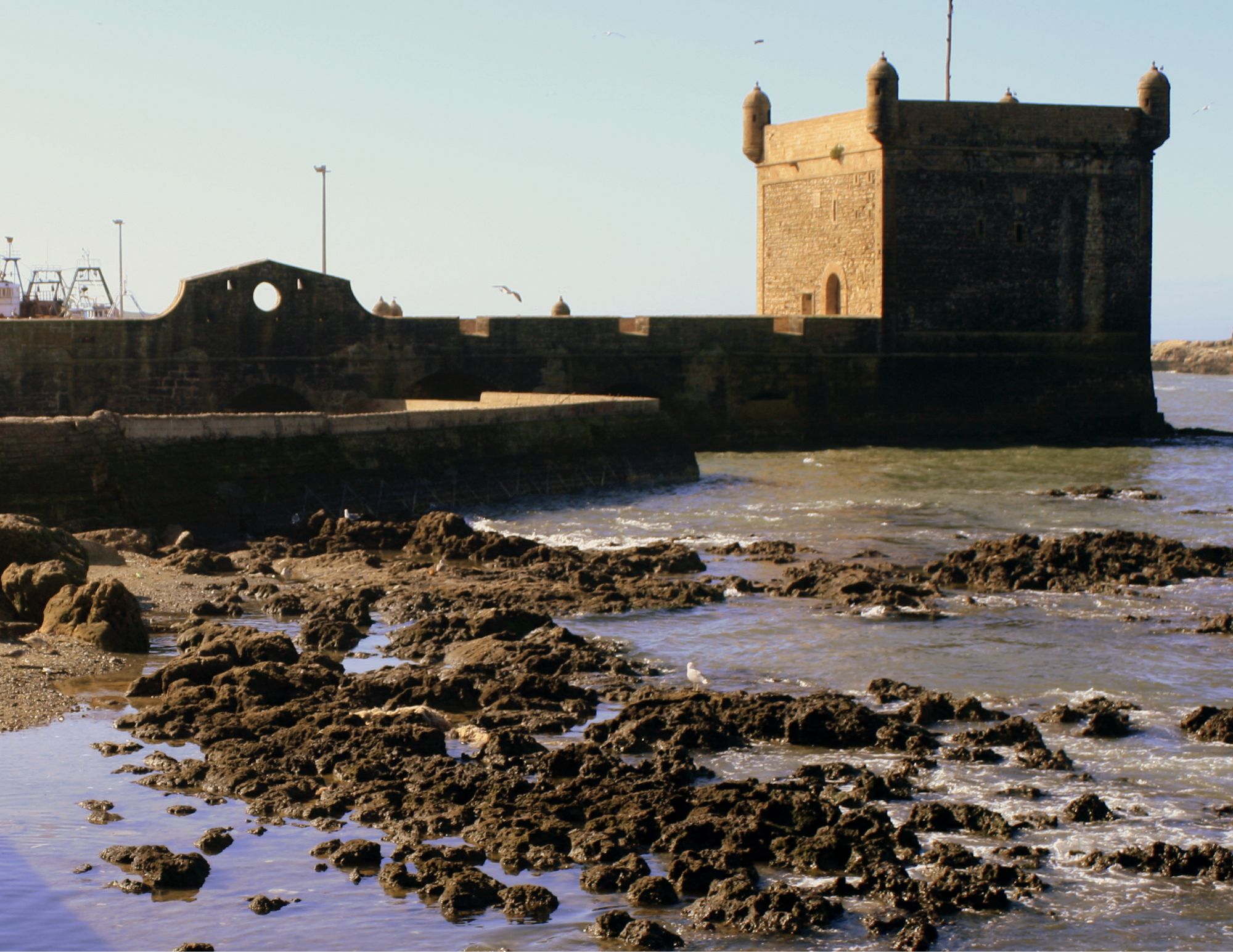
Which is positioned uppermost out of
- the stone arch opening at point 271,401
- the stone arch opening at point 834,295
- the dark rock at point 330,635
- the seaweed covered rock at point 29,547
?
the stone arch opening at point 834,295

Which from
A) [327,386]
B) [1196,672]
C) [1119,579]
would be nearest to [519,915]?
[1196,672]

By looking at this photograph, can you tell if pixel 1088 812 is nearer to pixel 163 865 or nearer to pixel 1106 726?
pixel 1106 726

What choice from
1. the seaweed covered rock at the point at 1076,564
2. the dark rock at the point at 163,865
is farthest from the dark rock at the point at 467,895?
the seaweed covered rock at the point at 1076,564

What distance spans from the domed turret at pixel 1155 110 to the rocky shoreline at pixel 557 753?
2250 centimetres

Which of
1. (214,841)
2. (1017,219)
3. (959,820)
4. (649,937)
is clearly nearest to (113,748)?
(214,841)

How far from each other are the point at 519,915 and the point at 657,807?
1.31 metres

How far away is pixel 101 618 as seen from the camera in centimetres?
1104

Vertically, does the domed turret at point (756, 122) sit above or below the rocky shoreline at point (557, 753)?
above

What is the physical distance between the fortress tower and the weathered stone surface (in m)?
23.6

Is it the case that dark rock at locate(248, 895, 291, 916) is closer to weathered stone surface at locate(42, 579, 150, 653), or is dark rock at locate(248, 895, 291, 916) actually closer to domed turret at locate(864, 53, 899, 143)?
weathered stone surface at locate(42, 579, 150, 653)

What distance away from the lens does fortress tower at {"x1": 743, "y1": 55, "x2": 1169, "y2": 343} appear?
32.3 meters

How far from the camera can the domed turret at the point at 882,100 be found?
31.4 m

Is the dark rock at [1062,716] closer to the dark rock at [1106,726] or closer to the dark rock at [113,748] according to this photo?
the dark rock at [1106,726]

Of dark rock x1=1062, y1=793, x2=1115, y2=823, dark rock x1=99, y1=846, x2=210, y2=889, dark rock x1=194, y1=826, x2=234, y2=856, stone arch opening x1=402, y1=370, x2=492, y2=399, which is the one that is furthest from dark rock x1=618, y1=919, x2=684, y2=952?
stone arch opening x1=402, y1=370, x2=492, y2=399
